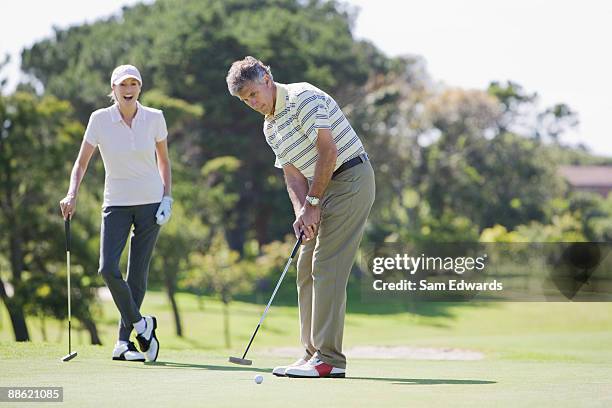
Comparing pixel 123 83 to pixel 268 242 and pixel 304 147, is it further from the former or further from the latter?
pixel 268 242

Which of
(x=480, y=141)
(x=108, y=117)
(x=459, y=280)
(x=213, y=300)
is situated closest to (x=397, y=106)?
(x=480, y=141)

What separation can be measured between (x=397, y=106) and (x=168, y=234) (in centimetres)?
2424

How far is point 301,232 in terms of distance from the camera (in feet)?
20.5

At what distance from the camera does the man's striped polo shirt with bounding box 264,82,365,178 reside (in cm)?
615

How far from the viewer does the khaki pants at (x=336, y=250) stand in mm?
6336

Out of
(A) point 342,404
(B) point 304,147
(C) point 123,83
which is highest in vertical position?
(C) point 123,83

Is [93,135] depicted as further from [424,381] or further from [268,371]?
[424,381]

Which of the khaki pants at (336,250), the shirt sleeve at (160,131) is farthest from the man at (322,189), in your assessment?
the shirt sleeve at (160,131)

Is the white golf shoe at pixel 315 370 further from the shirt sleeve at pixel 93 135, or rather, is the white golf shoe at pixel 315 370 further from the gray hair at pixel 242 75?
the shirt sleeve at pixel 93 135

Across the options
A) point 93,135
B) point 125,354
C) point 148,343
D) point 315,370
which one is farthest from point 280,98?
point 125,354

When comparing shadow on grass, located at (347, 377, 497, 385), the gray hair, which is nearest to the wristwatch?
the gray hair

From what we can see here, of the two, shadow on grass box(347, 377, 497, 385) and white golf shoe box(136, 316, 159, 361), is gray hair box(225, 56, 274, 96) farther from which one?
white golf shoe box(136, 316, 159, 361)

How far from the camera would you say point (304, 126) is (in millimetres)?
6184

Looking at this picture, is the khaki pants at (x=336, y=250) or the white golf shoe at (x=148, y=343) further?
the white golf shoe at (x=148, y=343)
